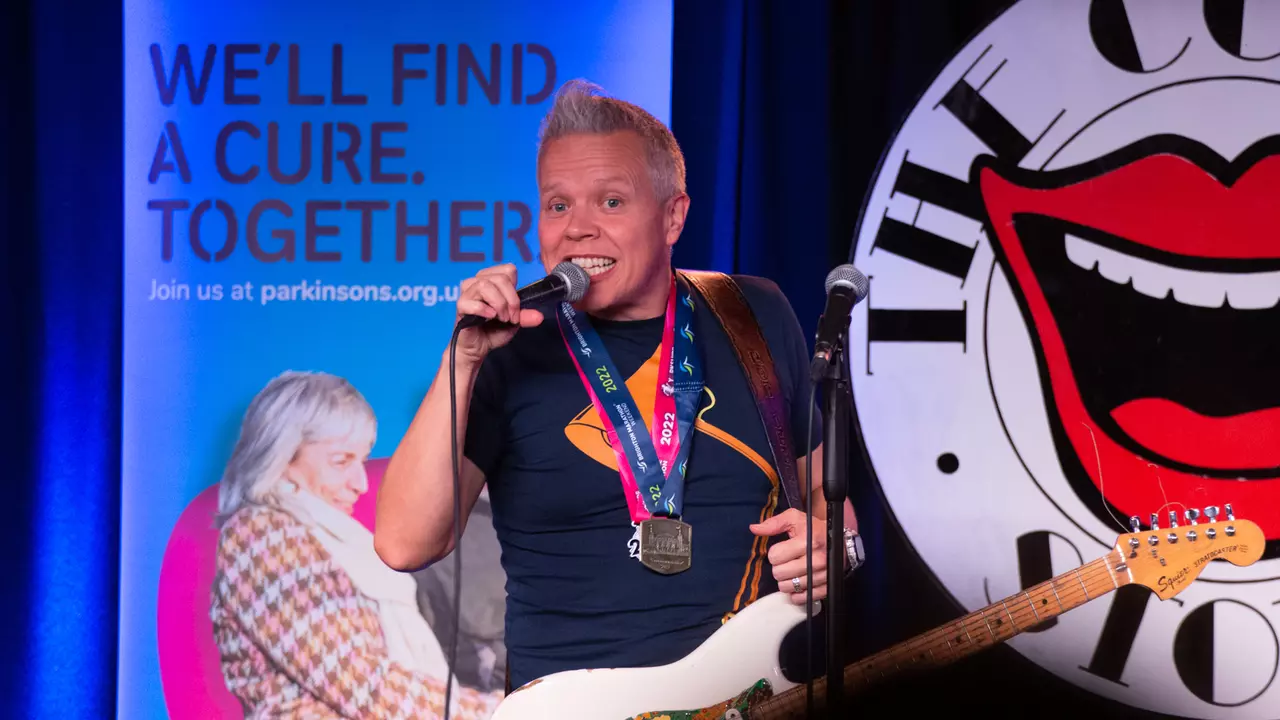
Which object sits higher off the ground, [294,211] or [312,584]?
[294,211]

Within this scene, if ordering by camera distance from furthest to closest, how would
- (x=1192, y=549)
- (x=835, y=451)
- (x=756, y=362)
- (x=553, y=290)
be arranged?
(x=1192, y=549)
(x=756, y=362)
(x=553, y=290)
(x=835, y=451)

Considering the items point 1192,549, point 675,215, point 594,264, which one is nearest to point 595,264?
point 594,264

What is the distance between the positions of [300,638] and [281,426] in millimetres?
600

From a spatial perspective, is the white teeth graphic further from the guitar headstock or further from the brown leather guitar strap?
the brown leather guitar strap

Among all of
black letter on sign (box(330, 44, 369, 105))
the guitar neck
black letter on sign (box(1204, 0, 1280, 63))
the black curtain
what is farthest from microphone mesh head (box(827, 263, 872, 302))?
the black curtain

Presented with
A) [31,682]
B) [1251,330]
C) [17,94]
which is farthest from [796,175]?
[31,682]

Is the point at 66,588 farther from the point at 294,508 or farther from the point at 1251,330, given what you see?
the point at 1251,330

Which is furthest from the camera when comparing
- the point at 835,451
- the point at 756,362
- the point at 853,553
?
the point at 756,362

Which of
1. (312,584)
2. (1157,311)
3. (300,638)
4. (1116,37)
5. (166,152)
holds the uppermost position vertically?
(1116,37)

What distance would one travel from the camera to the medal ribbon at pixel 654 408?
1.98 meters

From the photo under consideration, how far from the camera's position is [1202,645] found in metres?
3.13

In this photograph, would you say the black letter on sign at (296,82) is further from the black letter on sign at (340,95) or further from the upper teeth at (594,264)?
the upper teeth at (594,264)

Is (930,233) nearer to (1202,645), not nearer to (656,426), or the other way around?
(1202,645)

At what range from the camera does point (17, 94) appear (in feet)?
11.1
